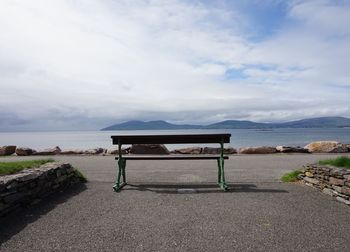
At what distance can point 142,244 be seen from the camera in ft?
15.0

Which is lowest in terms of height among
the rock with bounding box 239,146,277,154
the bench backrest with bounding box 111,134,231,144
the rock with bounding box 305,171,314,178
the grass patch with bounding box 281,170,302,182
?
the grass patch with bounding box 281,170,302,182

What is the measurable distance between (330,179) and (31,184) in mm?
5725

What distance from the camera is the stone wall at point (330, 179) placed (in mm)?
6641

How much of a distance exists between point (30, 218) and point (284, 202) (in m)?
4.39

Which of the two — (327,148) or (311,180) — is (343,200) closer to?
(311,180)

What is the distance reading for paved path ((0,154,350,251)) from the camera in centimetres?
457

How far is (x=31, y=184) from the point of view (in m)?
6.66

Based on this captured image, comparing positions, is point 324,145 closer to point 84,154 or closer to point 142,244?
point 84,154

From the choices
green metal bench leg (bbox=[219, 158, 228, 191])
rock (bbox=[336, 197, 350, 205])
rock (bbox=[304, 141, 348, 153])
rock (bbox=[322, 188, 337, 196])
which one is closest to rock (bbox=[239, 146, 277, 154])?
rock (bbox=[304, 141, 348, 153])

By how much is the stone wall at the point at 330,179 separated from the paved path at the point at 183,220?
0.20 metres

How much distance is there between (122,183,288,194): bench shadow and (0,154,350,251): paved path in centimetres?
2

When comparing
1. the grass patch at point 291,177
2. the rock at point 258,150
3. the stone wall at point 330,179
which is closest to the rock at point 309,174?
the stone wall at point 330,179

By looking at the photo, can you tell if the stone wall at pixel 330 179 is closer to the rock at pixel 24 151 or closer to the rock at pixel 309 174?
the rock at pixel 309 174

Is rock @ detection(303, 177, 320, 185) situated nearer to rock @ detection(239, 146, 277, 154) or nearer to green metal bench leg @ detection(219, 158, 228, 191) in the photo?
green metal bench leg @ detection(219, 158, 228, 191)
